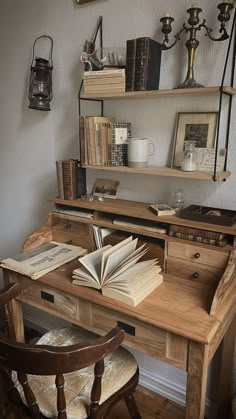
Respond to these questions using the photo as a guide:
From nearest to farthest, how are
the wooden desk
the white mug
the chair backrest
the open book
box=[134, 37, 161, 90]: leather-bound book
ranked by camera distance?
1. the chair backrest
2. the wooden desk
3. the open book
4. box=[134, 37, 161, 90]: leather-bound book
5. the white mug

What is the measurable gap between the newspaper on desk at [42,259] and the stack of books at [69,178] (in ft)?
0.85

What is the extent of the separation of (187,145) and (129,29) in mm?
635

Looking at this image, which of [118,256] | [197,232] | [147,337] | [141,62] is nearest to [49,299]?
[118,256]

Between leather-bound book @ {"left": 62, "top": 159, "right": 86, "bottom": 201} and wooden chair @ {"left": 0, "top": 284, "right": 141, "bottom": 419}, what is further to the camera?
leather-bound book @ {"left": 62, "top": 159, "right": 86, "bottom": 201}

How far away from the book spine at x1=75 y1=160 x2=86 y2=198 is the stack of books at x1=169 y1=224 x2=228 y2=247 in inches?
22.9

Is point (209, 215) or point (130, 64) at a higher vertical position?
point (130, 64)

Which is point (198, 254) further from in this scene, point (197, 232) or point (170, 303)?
point (170, 303)

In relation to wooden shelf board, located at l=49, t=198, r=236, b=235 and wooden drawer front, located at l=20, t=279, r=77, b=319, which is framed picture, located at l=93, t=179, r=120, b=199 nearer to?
wooden shelf board, located at l=49, t=198, r=236, b=235

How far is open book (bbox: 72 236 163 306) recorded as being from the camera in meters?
1.21

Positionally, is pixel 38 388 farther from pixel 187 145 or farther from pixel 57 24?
pixel 57 24

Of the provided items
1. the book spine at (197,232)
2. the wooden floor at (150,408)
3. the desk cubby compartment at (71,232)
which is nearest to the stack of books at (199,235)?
the book spine at (197,232)

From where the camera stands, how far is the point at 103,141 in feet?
5.04

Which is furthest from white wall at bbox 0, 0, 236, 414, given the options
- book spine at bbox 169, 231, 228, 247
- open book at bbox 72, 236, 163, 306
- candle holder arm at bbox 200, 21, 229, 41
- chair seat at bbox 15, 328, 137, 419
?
chair seat at bbox 15, 328, 137, 419

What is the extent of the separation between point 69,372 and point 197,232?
0.69 metres
